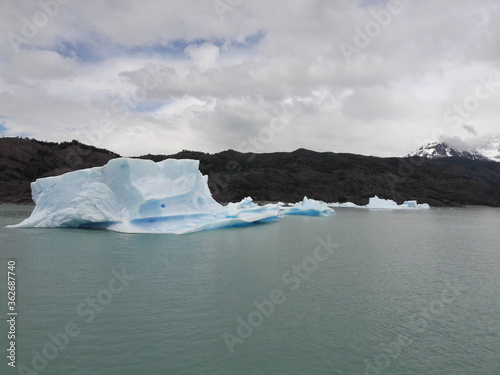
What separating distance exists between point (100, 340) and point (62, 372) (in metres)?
0.88

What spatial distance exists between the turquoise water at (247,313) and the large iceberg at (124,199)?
519 cm

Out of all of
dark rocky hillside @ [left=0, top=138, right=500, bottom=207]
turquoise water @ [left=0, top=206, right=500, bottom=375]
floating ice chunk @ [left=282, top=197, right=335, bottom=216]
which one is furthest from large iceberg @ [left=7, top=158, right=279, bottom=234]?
dark rocky hillside @ [left=0, top=138, right=500, bottom=207]

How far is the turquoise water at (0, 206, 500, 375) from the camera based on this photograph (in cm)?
461

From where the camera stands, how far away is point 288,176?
82.2 metres

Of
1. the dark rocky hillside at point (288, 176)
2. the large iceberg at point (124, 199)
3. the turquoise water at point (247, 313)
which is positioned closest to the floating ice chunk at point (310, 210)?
the large iceberg at point (124, 199)

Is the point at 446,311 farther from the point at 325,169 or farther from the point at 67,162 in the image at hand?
the point at 325,169

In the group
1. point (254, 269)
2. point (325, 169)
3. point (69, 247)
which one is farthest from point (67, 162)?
point (254, 269)

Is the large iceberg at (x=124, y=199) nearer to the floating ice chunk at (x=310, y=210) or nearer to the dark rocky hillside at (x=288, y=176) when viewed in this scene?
the floating ice chunk at (x=310, y=210)

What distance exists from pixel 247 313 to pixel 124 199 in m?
12.9

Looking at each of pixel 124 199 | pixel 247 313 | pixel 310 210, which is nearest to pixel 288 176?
pixel 310 210

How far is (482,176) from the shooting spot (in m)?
116

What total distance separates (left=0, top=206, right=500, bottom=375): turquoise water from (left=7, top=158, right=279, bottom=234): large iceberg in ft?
17.0

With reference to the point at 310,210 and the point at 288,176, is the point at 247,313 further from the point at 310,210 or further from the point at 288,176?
the point at 288,176

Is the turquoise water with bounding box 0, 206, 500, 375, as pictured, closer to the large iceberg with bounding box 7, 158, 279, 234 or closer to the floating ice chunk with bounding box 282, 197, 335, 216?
the large iceberg with bounding box 7, 158, 279, 234
